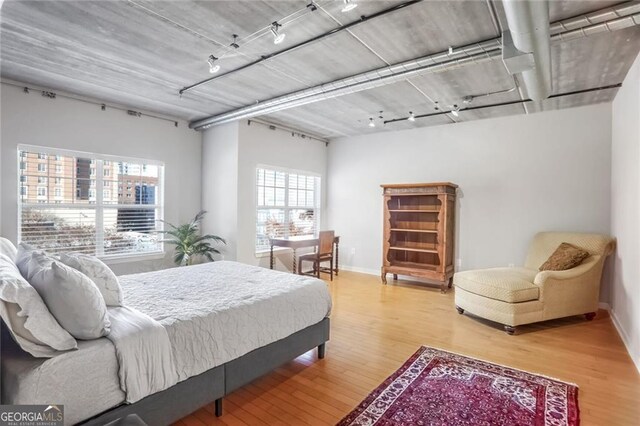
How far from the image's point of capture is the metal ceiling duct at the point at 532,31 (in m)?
1.89

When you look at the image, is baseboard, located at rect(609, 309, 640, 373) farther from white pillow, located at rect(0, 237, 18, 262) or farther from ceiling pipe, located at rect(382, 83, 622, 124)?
white pillow, located at rect(0, 237, 18, 262)

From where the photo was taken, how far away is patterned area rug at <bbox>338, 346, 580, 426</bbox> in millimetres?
2025

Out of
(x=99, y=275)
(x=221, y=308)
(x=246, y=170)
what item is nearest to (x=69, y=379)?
(x=99, y=275)

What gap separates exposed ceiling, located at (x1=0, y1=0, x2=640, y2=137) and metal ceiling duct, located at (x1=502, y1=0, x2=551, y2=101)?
246 millimetres

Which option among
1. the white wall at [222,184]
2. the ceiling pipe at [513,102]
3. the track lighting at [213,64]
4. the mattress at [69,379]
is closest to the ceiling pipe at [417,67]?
the white wall at [222,184]

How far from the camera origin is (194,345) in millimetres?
1885

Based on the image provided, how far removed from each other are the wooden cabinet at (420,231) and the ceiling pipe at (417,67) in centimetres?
217

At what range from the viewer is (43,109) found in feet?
13.2

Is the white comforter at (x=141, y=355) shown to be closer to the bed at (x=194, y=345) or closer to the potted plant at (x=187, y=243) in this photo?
the bed at (x=194, y=345)

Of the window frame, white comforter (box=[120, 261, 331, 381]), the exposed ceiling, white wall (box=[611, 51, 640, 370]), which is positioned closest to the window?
the window frame

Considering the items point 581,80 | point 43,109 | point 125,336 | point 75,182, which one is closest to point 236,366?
point 125,336

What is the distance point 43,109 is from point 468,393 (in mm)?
5398

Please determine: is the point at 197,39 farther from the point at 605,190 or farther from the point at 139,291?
the point at 605,190

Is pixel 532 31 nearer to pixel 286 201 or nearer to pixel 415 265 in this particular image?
pixel 415 265
